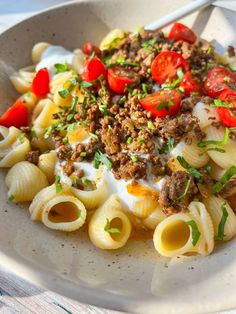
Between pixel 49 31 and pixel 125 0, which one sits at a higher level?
pixel 125 0

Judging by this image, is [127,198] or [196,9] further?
[196,9]

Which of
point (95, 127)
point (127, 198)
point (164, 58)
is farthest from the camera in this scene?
point (164, 58)

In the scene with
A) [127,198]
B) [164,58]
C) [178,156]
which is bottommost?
[127,198]

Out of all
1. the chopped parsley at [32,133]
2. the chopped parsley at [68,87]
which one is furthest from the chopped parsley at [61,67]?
the chopped parsley at [32,133]

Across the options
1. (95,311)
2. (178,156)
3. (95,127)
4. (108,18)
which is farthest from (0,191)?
(108,18)

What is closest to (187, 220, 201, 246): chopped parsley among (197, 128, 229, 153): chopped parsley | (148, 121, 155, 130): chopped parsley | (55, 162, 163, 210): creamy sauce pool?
(55, 162, 163, 210): creamy sauce pool

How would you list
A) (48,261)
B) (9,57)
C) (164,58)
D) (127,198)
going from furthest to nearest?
(9,57) → (164,58) → (127,198) → (48,261)

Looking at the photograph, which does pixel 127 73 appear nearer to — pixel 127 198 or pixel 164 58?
pixel 164 58
